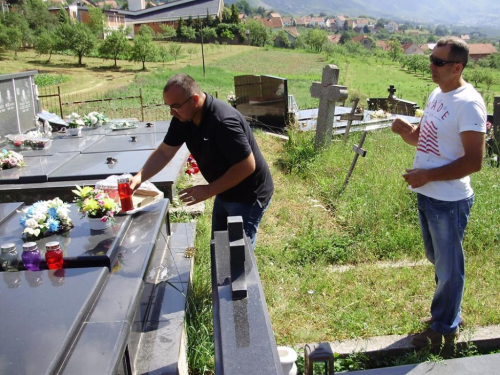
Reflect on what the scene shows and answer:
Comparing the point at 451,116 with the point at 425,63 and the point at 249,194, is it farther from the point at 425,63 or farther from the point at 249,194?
the point at 425,63

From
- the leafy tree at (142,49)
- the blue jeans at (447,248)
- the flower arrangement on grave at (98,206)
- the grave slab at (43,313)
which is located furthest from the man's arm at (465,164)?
the leafy tree at (142,49)

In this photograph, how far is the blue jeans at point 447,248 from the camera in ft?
8.69

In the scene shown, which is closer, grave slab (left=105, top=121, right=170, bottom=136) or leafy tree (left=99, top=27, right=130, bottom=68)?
grave slab (left=105, top=121, right=170, bottom=136)

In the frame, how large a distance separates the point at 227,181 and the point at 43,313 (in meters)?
1.24

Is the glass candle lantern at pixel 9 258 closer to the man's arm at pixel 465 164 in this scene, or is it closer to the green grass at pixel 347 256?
the green grass at pixel 347 256

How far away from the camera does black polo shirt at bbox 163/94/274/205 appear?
9.07ft

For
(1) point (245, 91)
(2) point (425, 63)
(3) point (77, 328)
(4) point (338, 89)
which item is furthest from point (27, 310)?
(2) point (425, 63)

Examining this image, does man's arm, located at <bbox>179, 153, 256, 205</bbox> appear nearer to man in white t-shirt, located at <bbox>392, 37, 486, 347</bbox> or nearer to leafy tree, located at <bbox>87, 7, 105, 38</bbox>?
man in white t-shirt, located at <bbox>392, 37, 486, 347</bbox>

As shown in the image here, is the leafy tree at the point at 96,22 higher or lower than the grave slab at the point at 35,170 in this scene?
higher

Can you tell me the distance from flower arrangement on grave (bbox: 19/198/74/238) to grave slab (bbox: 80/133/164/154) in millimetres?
2954

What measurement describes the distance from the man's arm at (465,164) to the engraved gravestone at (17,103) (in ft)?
21.8

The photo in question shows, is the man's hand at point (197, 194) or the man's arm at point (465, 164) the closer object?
the man's arm at point (465, 164)

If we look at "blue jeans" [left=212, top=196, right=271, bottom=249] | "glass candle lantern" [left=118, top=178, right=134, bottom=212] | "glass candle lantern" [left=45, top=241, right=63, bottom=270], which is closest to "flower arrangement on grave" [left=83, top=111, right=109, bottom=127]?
"glass candle lantern" [left=118, top=178, right=134, bottom=212]

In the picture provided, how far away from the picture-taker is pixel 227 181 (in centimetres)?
281
